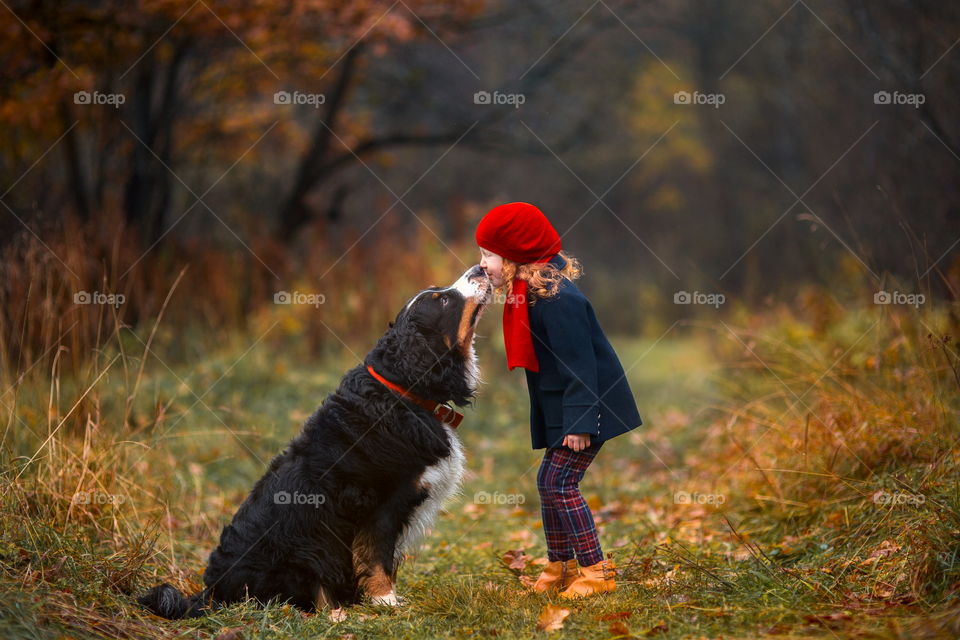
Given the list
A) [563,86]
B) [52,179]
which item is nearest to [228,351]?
[52,179]

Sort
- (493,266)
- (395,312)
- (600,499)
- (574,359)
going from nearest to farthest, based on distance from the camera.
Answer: (574,359), (493,266), (600,499), (395,312)

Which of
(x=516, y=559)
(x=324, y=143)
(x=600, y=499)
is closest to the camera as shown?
(x=516, y=559)

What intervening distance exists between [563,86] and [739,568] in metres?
11.5

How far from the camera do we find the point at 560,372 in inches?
157

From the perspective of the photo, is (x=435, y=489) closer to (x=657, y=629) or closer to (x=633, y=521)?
(x=657, y=629)

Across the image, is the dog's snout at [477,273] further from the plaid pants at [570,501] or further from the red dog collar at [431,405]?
the plaid pants at [570,501]

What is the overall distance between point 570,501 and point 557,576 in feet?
1.36

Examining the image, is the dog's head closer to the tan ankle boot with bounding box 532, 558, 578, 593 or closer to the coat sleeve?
the coat sleeve

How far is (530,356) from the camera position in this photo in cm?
404

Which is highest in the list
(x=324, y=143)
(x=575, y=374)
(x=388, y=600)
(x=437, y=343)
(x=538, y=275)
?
(x=324, y=143)

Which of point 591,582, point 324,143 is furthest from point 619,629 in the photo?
point 324,143

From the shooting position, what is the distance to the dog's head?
4.07 metres

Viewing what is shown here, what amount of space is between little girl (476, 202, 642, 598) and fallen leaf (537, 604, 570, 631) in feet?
1.01

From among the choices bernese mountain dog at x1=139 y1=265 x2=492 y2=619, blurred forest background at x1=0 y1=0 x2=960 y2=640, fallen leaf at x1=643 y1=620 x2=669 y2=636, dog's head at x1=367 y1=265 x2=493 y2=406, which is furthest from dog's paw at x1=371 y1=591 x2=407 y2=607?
fallen leaf at x1=643 y1=620 x2=669 y2=636
